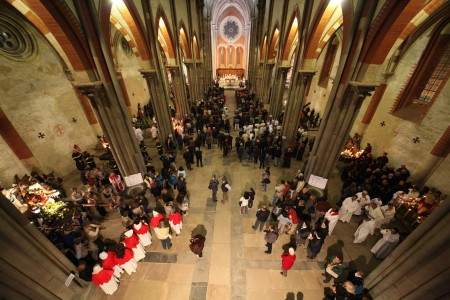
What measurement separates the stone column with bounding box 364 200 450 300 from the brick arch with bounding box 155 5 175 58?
39.5 feet

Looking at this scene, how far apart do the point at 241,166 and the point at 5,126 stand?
9.96 metres

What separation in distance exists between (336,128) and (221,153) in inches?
245

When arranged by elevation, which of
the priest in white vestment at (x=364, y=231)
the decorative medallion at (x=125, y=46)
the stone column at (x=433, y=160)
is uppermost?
the decorative medallion at (x=125, y=46)

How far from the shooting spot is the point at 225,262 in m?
5.56

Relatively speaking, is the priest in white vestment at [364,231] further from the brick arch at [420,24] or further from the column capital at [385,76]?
the column capital at [385,76]

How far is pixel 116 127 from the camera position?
→ 6.73m

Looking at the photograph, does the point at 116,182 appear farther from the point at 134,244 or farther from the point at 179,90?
the point at 179,90

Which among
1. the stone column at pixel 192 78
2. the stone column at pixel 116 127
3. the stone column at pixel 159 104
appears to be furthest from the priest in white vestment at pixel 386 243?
the stone column at pixel 192 78

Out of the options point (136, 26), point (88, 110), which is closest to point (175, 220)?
point (136, 26)

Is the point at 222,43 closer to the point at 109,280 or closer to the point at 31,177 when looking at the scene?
the point at 31,177

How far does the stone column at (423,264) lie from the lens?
3.09 meters

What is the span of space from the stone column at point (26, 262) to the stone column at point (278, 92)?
552 inches

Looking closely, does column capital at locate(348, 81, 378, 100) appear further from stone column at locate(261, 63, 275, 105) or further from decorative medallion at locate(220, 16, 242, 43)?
decorative medallion at locate(220, 16, 242, 43)

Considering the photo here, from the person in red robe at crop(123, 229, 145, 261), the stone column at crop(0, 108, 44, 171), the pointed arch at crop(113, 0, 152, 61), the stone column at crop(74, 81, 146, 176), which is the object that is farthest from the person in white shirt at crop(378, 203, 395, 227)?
the stone column at crop(0, 108, 44, 171)
